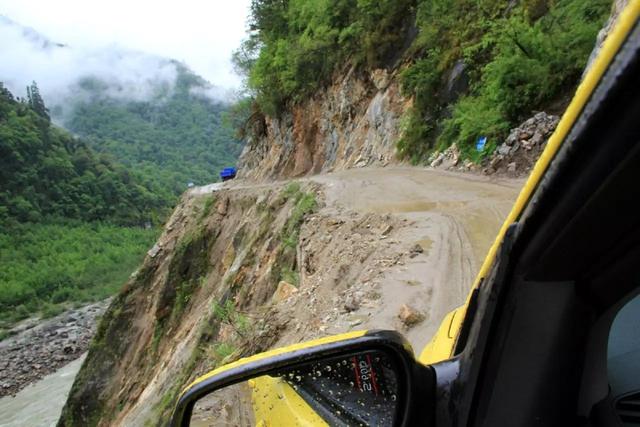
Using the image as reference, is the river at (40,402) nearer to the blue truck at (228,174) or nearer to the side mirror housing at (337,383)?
the blue truck at (228,174)

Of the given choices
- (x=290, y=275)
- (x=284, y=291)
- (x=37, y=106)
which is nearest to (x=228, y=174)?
(x=290, y=275)

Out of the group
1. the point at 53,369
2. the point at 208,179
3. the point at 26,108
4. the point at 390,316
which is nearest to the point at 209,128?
the point at 208,179

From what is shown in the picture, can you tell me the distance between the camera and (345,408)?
4.96 ft

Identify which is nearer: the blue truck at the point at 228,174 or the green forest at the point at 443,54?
the green forest at the point at 443,54

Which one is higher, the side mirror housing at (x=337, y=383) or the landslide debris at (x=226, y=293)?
the side mirror housing at (x=337, y=383)

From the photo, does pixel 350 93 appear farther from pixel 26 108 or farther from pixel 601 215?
pixel 26 108

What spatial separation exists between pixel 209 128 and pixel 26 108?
7865 cm

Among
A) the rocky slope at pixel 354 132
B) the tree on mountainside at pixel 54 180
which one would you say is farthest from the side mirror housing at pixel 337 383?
the tree on mountainside at pixel 54 180

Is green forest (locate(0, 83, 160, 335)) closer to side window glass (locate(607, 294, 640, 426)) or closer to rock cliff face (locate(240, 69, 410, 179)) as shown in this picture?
rock cliff face (locate(240, 69, 410, 179))

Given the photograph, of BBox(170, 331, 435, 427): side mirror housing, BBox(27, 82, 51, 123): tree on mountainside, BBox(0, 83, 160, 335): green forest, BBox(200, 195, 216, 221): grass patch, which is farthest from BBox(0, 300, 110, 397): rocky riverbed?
BBox(27, 82, 51, 123): tree on mountainside

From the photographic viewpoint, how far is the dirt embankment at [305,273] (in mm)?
5027

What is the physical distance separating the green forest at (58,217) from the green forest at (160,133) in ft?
61.1

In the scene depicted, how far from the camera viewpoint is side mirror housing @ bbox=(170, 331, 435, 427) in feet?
3.51

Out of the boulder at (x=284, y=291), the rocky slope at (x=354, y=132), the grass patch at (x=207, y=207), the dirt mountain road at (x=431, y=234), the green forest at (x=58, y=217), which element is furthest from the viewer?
the green forest at (x=58, y=217)
